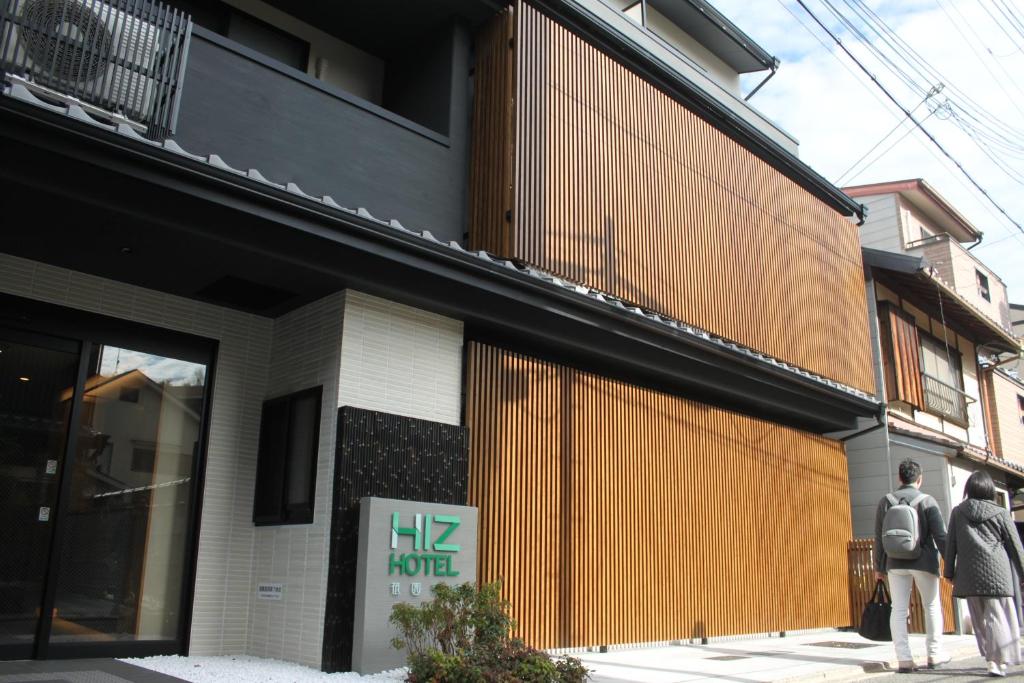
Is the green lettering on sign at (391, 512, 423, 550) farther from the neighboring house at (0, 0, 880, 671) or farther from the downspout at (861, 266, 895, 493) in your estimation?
the downspout at (861, 266, 895, 493)

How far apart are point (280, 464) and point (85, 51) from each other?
3874 millimetres

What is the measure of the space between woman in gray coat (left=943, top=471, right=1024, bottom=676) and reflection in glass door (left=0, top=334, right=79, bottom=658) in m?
7.71

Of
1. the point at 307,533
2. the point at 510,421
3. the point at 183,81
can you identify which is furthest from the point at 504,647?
the point at 183,81

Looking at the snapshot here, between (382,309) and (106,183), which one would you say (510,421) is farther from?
(106,183)

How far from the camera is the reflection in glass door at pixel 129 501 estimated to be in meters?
7.09

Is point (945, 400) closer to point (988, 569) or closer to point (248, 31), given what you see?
point (988, 569)

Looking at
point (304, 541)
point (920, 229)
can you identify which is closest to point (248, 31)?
point (304, 541)

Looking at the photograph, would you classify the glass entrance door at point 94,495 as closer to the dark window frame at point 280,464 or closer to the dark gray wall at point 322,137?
the dark window frame at point 280,464

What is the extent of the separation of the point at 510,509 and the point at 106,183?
15.3 ft

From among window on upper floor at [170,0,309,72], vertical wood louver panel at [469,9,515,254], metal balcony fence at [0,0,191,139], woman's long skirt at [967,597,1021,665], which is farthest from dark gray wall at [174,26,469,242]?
woman's long skirt at [967,597,1021,665]

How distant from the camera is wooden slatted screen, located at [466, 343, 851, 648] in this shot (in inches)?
333

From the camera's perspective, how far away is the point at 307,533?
24.2 feet

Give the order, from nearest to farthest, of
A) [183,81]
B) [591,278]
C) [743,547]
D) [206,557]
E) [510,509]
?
1. [183,81]
2. [206,557]
3. [510,509]
4. [591,278]
5. [743,547]

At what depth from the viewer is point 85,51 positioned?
6387mm
